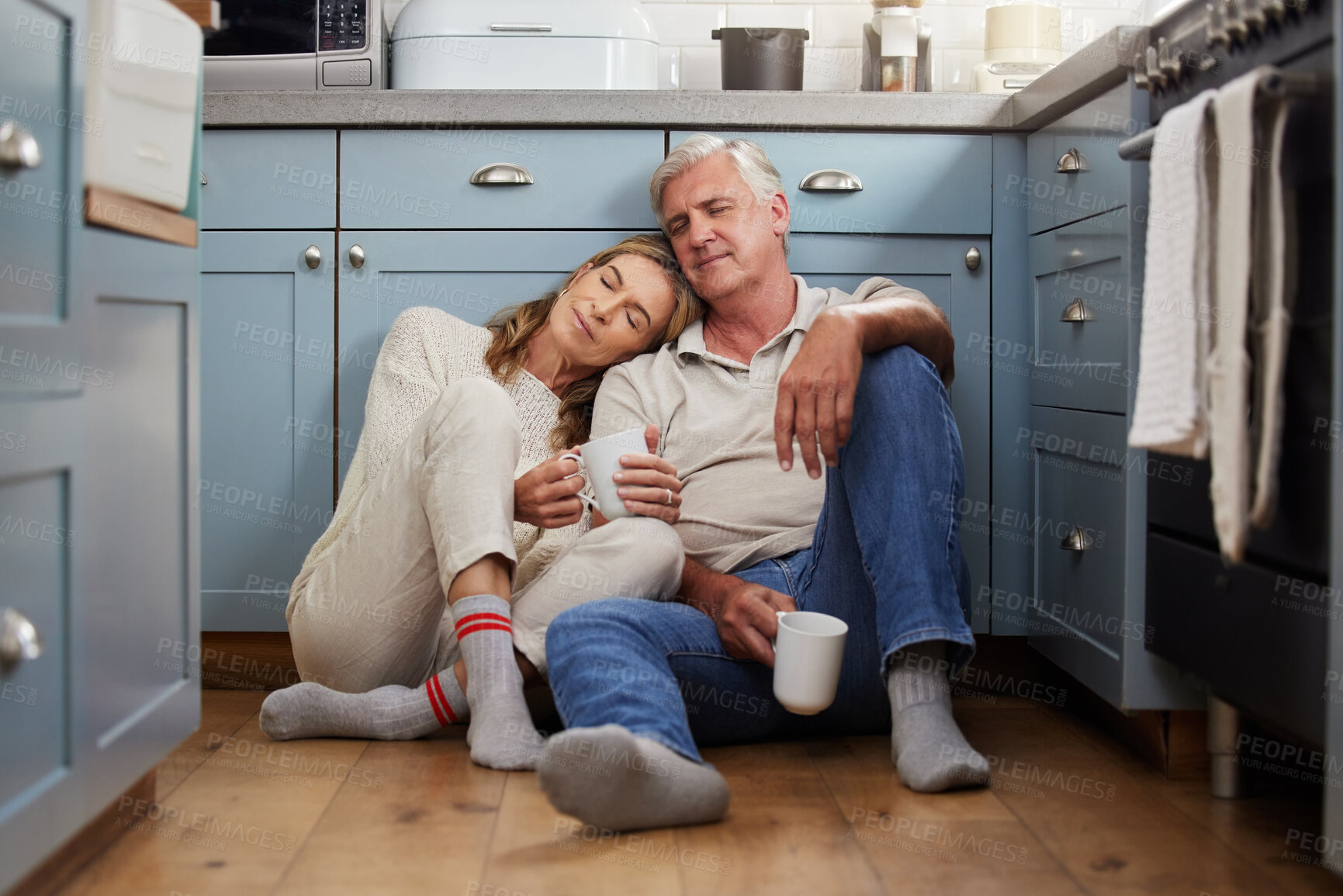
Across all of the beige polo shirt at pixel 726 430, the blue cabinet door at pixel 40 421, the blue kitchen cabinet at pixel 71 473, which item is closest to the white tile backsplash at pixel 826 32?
the beige polo shirt at pixel 726 430

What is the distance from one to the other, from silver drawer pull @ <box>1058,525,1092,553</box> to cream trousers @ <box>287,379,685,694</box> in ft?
1.86

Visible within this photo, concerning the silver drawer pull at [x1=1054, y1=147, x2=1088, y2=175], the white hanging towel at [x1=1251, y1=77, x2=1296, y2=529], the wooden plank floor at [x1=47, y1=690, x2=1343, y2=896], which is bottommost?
the wooden plank floor at [x1=47, y1=690, x2=1343, y2=896]

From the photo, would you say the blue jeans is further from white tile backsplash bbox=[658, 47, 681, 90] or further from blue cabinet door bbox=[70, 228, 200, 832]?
white tile backsplash bbox=[658, 47, 681, 90]

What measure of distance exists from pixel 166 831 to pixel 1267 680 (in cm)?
112

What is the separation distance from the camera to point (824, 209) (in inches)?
76.3

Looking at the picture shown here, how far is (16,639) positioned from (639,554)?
2.53 feet

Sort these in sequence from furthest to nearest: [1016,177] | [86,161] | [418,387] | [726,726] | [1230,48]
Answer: [1016,177] < [418,387] < [726,726] < [1230,48] < [86,161]

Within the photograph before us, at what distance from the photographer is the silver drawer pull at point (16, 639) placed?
0.89 m

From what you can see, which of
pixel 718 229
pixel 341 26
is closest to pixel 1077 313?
pixel 718 229

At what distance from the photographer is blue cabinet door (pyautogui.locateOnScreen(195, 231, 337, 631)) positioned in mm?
1946

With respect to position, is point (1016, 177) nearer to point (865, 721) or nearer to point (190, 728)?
point (865, 721)

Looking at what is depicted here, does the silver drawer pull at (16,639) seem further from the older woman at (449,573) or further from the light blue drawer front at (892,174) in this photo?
the light blue drawer front at (892,174)

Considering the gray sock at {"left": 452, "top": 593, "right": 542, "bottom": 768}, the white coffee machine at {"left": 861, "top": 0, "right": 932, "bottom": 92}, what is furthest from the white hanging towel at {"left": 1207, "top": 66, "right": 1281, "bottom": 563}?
the white coffee machine at {"left": 861, "top": 0, "right": 932, "bottom": 92}

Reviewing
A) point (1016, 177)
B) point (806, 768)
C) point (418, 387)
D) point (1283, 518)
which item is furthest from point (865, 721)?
point (1016, 177)
